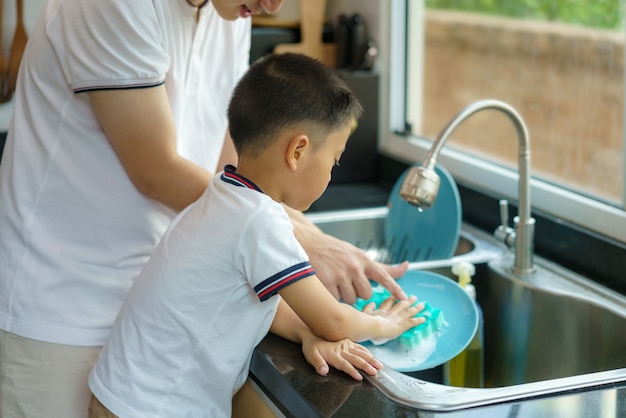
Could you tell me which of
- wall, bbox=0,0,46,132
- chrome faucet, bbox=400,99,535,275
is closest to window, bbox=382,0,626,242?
chrome faucet, bbox=400,99,535,275

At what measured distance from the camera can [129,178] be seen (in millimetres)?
1273

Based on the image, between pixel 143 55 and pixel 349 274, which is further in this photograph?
pixel 349 274

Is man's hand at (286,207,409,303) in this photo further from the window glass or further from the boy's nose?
the window glass

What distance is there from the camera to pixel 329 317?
113cm

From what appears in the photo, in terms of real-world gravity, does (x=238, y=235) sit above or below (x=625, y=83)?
below

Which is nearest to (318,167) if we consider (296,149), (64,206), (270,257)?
(296,149)

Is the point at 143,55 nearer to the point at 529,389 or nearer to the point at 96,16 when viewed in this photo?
the point at 96,16

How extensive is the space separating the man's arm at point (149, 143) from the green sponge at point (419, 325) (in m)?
0.33

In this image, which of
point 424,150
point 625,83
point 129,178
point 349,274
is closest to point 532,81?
point 424,150

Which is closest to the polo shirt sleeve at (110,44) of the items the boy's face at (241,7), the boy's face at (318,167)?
Result: the boy's face at (241,7)

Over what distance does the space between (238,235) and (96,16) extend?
36 cm

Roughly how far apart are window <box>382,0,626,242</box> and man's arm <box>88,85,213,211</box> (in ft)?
2.41

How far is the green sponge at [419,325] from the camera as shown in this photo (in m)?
1.29

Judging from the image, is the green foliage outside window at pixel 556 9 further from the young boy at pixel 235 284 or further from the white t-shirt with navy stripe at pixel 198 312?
the white t-shirt with navy stripe at pixel 198 312
